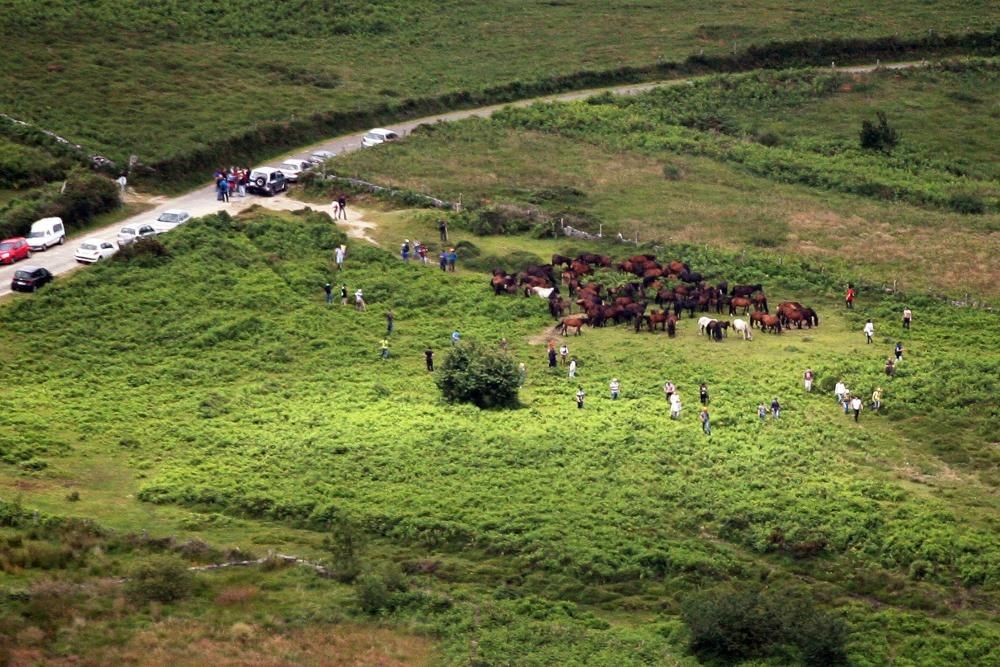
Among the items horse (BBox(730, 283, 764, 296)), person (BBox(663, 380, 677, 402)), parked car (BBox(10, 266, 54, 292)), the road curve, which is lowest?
person (BBox(663, 380, 677, 402))

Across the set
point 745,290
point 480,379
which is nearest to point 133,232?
point 480,379

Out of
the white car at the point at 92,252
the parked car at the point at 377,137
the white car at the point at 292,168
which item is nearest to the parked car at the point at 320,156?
the white car at the point at 292,168

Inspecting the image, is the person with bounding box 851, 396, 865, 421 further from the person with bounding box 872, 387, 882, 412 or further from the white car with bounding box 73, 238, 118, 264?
the white car with bounding box 73, 238, 118, 264

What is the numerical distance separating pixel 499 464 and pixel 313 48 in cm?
6821

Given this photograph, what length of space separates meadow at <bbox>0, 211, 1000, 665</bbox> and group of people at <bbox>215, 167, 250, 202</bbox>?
10.6 meters

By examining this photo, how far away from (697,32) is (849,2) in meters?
15.1

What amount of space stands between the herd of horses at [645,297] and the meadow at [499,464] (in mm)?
901

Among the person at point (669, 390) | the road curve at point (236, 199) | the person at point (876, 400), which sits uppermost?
the road curve at point (236, 199)

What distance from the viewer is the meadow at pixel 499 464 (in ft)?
198

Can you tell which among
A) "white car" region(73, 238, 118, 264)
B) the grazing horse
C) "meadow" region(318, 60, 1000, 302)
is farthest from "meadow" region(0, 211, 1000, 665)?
"meadow" region(318, 60, 1000, 302)

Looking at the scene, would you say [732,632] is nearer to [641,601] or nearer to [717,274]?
[641,601]

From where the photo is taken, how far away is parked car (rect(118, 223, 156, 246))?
92250mm

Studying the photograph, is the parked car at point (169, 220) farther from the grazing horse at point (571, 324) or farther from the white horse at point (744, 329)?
the white horse at point (744, 329)

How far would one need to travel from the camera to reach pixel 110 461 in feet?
227
